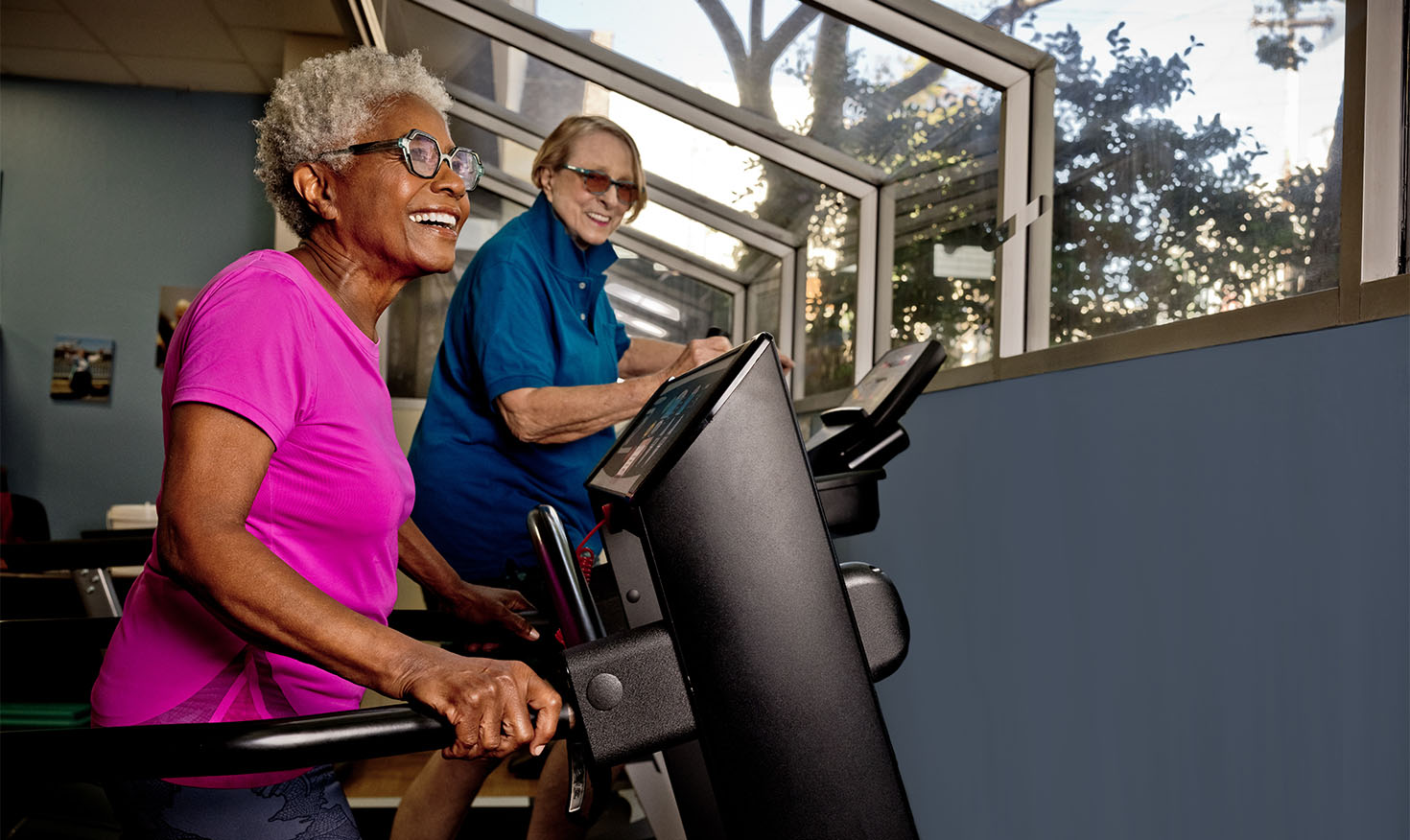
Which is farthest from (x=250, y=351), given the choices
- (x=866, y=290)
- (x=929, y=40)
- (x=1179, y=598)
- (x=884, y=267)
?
(x=866, y=290)

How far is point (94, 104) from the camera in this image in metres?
5.60

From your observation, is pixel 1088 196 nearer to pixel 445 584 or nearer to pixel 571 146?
pixel 571 146

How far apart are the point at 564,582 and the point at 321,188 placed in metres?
0.52

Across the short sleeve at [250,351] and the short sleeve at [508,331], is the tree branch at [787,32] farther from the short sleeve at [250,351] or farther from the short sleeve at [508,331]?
the short sleeve at [250,351]

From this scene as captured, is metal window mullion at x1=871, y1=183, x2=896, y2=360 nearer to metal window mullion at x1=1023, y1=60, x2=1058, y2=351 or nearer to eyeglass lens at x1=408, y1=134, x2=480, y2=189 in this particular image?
metal window mullion at x1=1023, y1=60, x2=1058, y2=351

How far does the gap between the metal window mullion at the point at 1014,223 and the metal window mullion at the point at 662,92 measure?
804 millimetres

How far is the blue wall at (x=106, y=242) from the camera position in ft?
18.0

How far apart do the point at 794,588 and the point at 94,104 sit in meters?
6.20

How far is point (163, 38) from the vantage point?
4980mm

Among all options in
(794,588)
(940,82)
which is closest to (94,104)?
(940,82)

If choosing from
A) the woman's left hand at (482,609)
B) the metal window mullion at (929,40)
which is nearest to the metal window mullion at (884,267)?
the metal window mullion at (929,40)

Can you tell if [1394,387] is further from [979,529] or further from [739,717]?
[979,529]

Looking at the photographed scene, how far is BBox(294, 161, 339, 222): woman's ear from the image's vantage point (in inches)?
45.2

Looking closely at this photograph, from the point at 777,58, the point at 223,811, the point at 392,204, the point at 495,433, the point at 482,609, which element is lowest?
the point at 223,811
